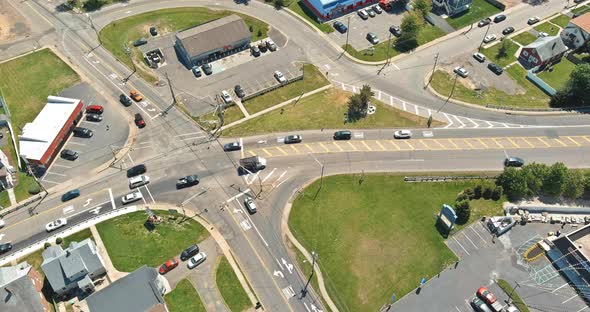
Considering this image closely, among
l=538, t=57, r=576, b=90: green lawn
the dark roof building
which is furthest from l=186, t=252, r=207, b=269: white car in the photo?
l=538, t=57, r=576, b=90: green lawn

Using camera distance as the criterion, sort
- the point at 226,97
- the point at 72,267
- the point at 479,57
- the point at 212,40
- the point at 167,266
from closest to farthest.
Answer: the point at 72,267, the point at 167,266, the point at 226,97, the point at 212,40, the point at 479,57

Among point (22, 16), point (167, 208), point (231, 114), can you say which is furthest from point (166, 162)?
point (22, 16)

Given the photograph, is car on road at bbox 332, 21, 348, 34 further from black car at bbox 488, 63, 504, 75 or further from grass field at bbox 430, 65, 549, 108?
black car at bbox 488, 63, 504, 75

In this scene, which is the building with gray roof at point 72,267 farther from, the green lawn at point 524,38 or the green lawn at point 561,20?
the green lawn at point 561,20

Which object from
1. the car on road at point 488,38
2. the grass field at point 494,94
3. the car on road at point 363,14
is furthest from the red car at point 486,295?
the car on road at point 363,14

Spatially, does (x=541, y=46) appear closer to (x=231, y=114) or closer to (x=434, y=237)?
(x=434, y=237)

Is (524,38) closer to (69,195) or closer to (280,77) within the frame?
(280,77)

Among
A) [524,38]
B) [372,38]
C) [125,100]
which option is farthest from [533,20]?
[125,100]
